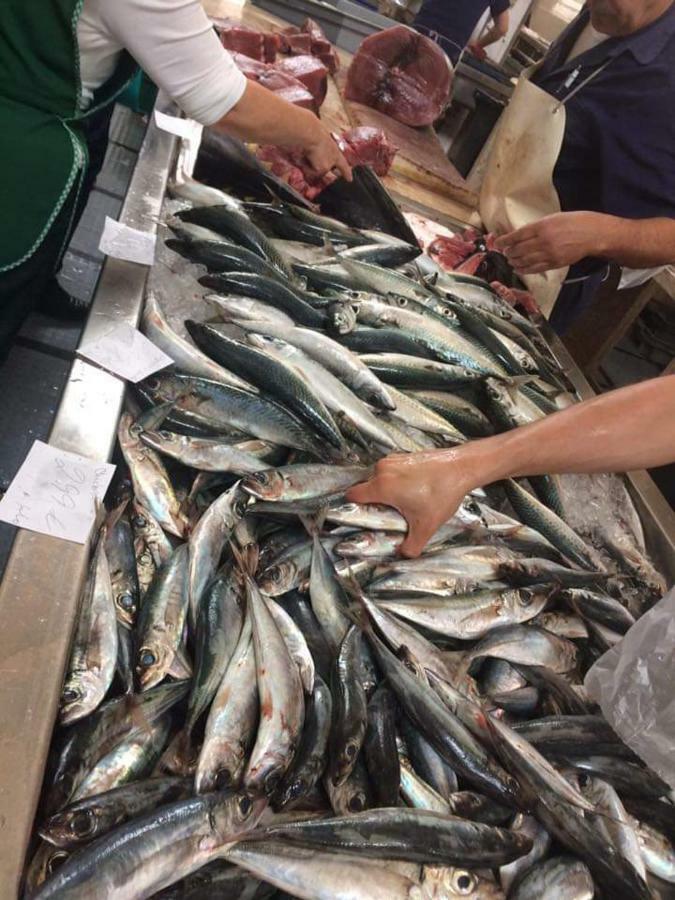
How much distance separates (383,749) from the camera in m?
1.44

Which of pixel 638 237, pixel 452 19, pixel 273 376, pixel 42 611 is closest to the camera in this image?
pixel 42 611

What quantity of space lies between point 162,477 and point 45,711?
714mm

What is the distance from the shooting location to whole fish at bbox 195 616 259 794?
1.28m

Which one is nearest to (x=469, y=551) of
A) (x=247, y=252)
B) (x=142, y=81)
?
(x=247, y=252)

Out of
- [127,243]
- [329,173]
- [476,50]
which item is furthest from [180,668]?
[476,50]

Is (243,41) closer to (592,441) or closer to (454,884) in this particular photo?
(592,441)

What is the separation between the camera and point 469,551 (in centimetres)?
199

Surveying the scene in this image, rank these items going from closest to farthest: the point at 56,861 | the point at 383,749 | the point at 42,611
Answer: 1. the point at 56,861
2. the point at 42,611
3. the point at 383,749

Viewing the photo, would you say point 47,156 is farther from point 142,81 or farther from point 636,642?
point 142,81

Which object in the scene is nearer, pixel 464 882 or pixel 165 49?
pixel 464 882

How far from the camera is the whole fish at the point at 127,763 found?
4.07 feet

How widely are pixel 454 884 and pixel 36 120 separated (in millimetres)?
2050

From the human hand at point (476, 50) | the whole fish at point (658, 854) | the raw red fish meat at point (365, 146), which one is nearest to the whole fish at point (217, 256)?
the raw red fish meat at point (365, 146)

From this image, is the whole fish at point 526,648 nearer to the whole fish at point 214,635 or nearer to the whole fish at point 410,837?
the whole fish at point 410,837
